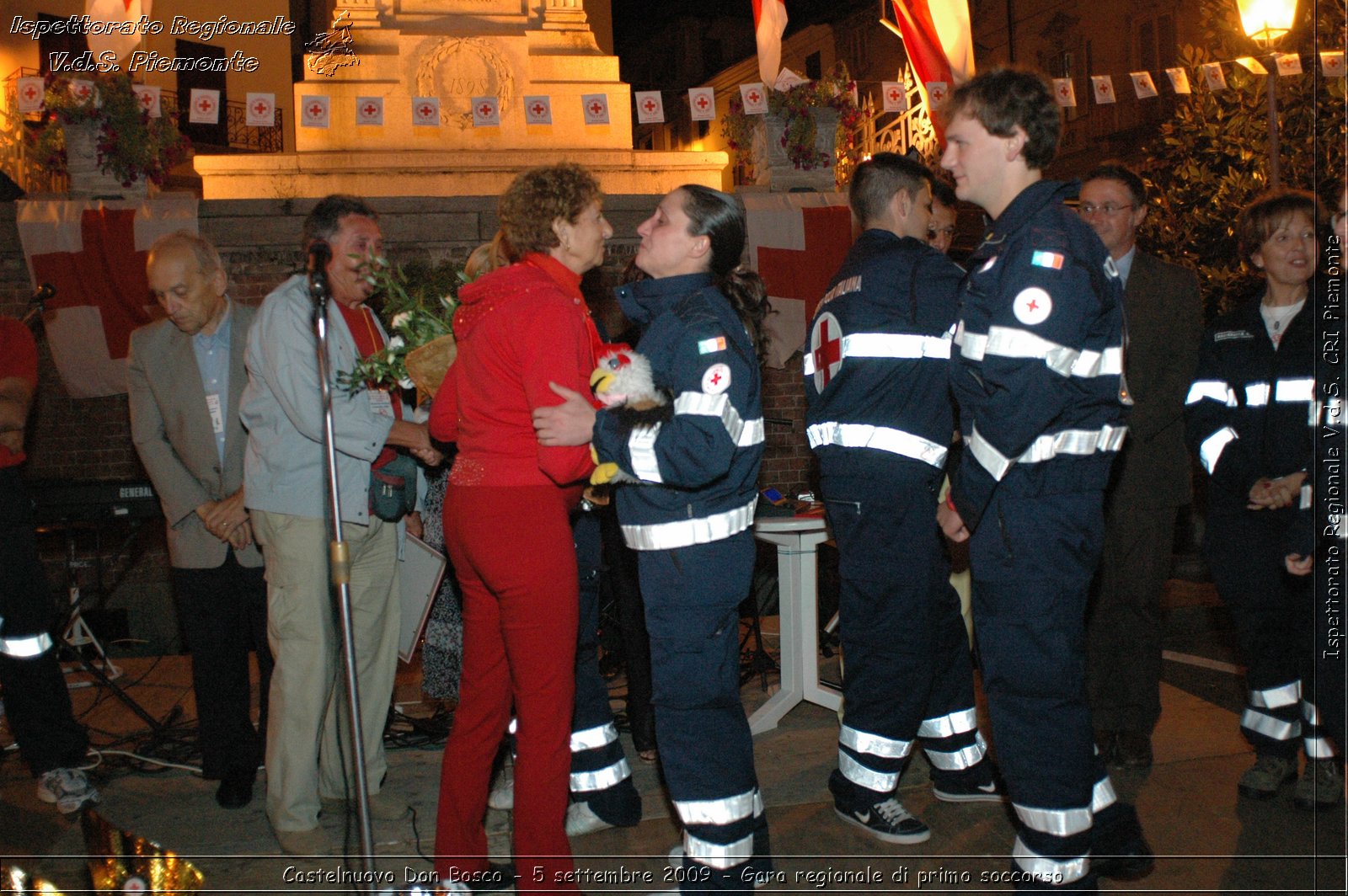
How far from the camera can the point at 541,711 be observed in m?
3.01

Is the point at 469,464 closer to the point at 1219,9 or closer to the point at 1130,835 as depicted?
the point at 1130,835

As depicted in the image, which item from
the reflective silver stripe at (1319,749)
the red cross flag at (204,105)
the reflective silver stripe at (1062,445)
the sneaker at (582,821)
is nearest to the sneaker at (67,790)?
the sneaker at (582,821)

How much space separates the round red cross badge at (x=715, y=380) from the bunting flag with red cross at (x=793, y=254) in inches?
224

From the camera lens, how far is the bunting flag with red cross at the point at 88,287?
7996 millimetres

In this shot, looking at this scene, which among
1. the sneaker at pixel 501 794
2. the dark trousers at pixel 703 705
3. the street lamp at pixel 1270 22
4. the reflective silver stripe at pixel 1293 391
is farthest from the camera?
the street lamp at pixel 1270 22

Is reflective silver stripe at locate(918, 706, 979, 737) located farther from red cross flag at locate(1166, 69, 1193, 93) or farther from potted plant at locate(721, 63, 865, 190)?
red cross flag at locate(1166, 69, 1193, 93)

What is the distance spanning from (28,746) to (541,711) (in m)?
2.64

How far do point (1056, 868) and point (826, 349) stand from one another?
1774mm

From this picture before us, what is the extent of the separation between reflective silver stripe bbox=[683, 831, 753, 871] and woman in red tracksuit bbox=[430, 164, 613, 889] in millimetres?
361

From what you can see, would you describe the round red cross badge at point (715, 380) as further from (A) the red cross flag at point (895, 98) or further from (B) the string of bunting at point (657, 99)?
(A) the red cross flag at point (895, 98)

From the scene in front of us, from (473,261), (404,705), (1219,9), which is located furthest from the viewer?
(1219,9)

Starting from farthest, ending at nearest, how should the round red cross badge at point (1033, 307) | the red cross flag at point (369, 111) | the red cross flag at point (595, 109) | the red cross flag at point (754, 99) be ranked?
the red cross flag at point (595, 109) < the red cross flag at point (369, 111) < the red cross flag at point (754, 99) < the round red cross badge at point (1033, 307)

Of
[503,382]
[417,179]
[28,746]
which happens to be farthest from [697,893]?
[417,179]

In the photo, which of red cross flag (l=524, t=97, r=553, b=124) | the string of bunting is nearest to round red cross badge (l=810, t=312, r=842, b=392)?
the string of bunting
